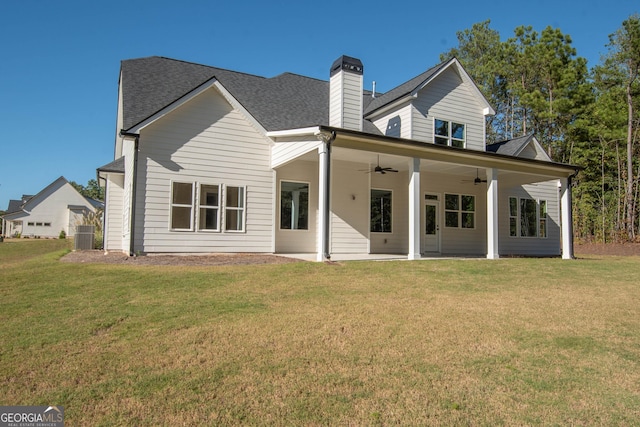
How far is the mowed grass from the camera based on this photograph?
11.7 ft

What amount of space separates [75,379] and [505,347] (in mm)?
4311

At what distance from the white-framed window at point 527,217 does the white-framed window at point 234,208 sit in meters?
12.2

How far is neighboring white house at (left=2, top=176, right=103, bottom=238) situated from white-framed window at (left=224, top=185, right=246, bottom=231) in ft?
142

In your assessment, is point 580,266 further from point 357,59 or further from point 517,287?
point 357,59

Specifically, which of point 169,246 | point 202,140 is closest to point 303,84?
point 202,140

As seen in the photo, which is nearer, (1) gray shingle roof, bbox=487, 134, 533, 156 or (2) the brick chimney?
(2) the brick chimney

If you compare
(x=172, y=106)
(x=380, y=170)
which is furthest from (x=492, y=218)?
(x=172, y=106)

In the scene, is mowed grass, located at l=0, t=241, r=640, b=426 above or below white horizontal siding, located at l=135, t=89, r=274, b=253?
below

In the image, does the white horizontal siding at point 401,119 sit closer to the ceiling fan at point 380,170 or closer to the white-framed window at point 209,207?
the ceiling fan at point 380,170

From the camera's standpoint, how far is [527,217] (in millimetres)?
20203

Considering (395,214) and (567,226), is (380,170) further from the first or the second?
(567,226)

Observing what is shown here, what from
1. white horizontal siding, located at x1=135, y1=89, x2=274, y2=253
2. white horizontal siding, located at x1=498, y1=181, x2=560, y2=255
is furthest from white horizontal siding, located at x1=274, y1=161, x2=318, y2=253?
→ white horizontal siding, located at x1=498, y1=181, x2=560, y2=255

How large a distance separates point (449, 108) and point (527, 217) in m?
6.85

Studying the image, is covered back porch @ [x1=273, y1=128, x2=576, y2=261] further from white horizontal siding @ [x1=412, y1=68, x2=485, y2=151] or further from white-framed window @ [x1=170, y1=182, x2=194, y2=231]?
white-framed window @ [x1=170, y1=182, x2=194, y2=231]
